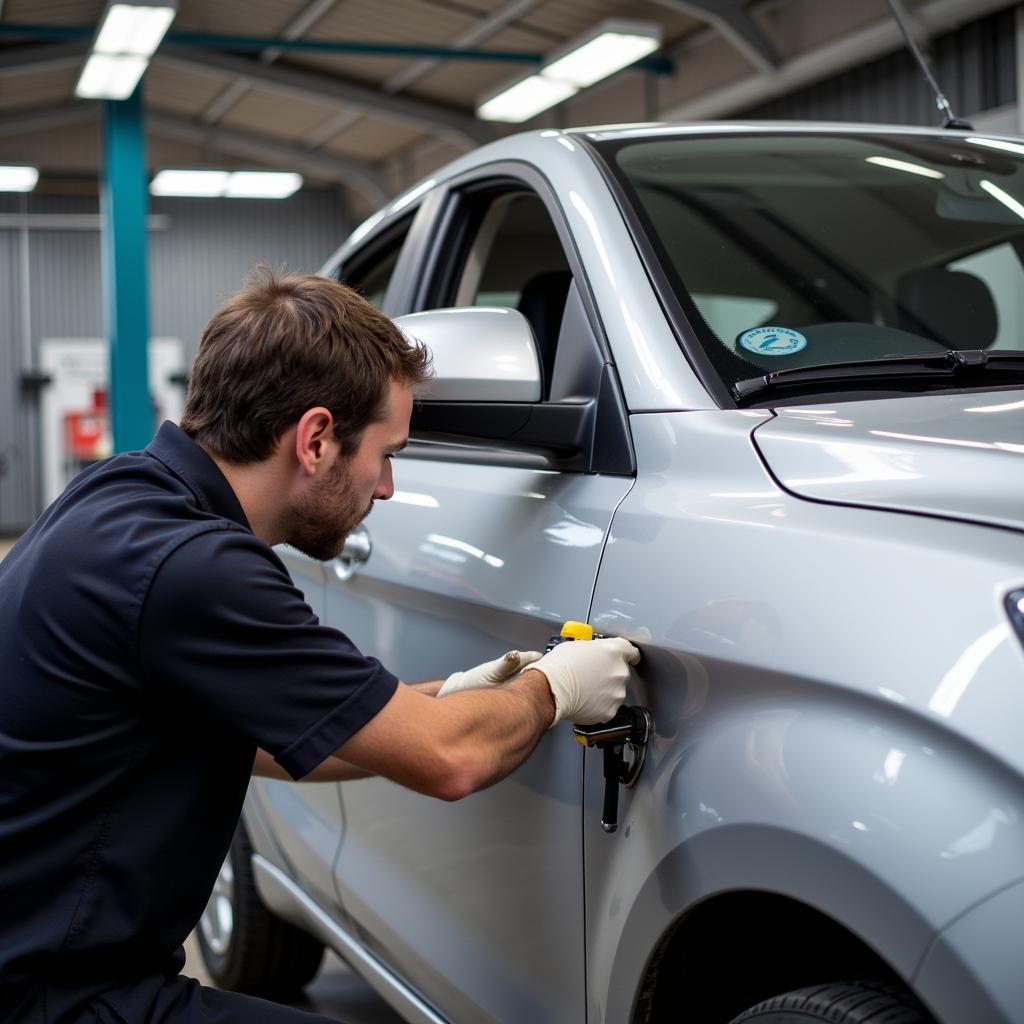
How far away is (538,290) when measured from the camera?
2.26m

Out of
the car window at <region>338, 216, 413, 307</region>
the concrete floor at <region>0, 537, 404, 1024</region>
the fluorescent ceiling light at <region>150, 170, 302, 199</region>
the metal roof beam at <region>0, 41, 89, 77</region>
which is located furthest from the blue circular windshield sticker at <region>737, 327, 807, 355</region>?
the fluorescent ceiling light at <region>150, 170, 302, 199</region>

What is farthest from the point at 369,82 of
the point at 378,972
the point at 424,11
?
the point at 378,972

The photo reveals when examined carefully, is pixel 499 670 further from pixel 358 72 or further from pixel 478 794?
pixel 358 72

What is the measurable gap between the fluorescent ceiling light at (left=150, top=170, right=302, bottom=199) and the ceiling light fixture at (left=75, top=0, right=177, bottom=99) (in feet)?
7.33

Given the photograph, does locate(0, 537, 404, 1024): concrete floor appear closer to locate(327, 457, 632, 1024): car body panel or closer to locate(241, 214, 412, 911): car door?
locate(241, 214, 412, 911): car door

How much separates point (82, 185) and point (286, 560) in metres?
14.9

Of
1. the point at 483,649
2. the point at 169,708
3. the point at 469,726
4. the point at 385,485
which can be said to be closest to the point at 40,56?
the point at 385,485

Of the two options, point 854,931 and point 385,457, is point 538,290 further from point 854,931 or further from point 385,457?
point 854,931

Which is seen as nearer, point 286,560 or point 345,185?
point 286,560

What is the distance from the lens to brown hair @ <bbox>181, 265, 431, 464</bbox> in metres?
1.41

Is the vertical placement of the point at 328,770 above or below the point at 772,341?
below

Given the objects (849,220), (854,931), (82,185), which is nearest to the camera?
(854,931)

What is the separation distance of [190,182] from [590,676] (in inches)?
489

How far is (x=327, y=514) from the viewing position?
4.83ft
